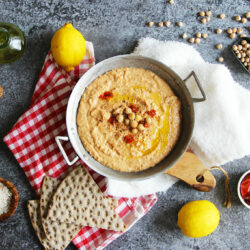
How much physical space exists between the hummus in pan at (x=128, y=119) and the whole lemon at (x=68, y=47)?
296mm

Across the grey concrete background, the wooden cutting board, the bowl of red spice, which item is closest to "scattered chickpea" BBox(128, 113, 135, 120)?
the wooden cutting board

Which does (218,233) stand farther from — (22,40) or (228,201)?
(22,40)

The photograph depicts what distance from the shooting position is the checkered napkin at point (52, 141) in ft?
9.73

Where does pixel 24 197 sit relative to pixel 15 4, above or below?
below

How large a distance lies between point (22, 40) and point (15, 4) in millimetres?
429

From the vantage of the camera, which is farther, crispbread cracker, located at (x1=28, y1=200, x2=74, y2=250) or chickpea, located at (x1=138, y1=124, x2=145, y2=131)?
crispbread cracker, located at (x1=28, y1=200, x2=74, y2=250)

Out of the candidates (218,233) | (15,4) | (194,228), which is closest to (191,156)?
(194,228)

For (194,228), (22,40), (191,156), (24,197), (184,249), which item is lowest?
(184,249)

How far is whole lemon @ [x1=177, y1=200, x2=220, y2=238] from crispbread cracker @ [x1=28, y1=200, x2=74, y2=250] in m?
1.13

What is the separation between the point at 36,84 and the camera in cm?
305

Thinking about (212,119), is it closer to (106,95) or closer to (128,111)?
(128,111)

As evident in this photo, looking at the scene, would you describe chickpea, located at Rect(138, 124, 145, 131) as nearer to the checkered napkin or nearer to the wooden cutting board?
the wooden cutting board

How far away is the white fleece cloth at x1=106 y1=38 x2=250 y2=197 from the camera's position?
2910 millimetres

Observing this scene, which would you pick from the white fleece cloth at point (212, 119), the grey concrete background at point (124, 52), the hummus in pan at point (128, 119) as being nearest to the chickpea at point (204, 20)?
the grey concrete background at point (124, 52)
